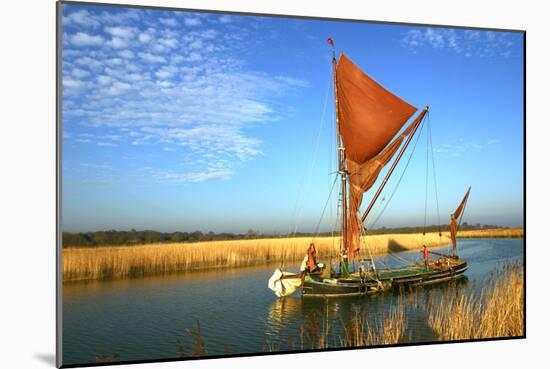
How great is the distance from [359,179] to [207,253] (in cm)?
155

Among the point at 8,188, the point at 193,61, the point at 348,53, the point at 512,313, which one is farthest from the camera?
the point at 512,313

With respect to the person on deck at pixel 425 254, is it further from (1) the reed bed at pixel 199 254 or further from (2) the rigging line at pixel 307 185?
(2) the rigging line at pixel 307 185

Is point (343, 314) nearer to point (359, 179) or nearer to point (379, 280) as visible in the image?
point (379, 280)

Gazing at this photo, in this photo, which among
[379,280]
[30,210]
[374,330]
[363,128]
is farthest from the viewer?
[363,128]

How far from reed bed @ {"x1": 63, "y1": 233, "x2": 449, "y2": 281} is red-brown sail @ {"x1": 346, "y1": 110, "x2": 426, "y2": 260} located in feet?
0.48

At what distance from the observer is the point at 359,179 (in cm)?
571

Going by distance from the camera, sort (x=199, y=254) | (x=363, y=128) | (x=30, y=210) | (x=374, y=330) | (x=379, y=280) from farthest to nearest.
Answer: (x=363, y=128) → (x=379, y=280) → (x=374, y=330) → (x=199, y=254) → (x=30, y=210)

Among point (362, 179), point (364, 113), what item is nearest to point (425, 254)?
point (362, 179)

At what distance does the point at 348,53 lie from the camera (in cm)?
551

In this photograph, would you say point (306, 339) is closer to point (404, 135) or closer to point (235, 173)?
point (235, 173)

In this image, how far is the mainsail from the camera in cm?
562

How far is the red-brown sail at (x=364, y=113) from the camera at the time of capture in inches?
220
